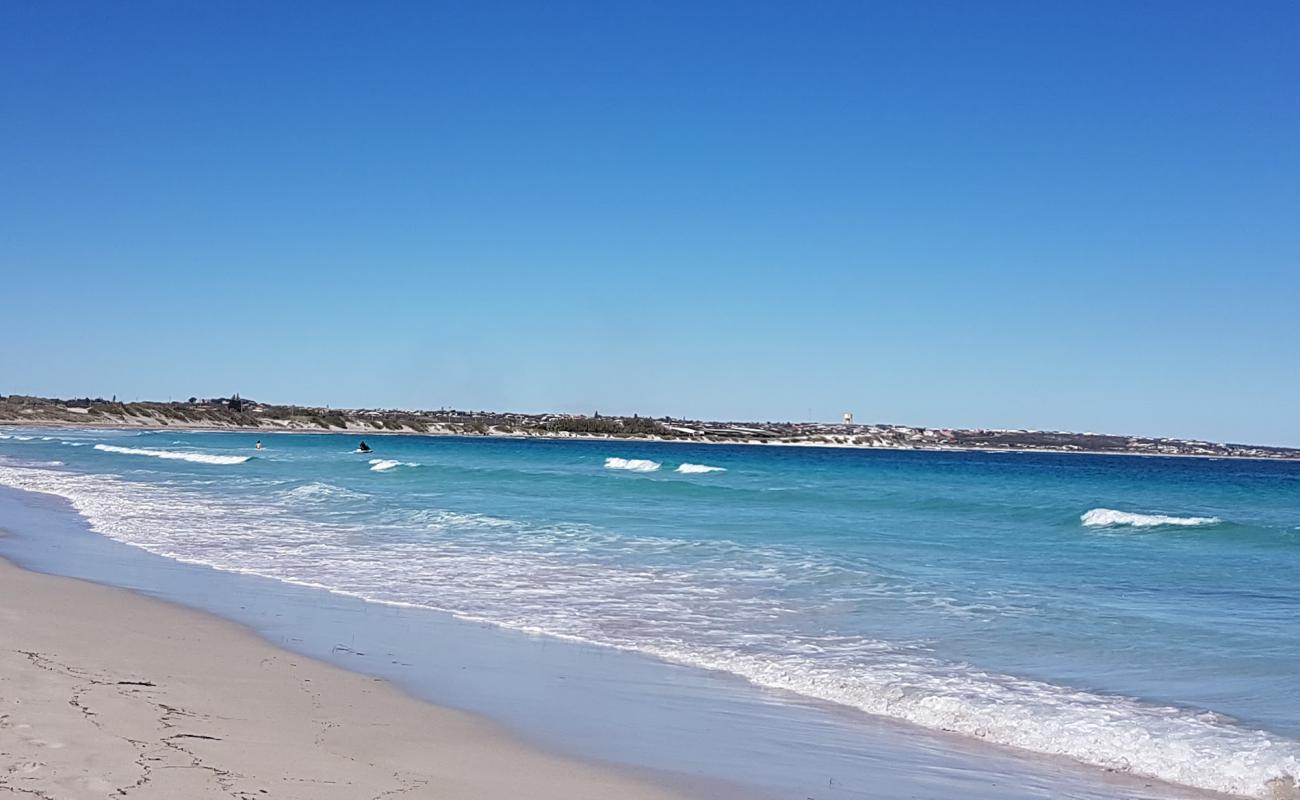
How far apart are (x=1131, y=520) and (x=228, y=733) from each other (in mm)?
25261

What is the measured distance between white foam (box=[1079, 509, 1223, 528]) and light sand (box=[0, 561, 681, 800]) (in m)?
22.9

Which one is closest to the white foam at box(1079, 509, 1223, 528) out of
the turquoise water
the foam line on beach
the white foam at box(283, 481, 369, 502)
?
the turquoise water

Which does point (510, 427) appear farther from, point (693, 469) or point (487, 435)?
point (693, 469)

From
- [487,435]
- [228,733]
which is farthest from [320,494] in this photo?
[487,435]

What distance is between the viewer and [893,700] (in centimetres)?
818

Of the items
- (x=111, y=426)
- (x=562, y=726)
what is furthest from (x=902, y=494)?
(x=111, y=426)

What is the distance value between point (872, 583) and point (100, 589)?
9769 millimetres

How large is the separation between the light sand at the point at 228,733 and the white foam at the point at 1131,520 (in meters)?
22.9

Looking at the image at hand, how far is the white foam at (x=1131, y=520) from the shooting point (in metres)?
25.7

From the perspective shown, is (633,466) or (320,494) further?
(633,466)

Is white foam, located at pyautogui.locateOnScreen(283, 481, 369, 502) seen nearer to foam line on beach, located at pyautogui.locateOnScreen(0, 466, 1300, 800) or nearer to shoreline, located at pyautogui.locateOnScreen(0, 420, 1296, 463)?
foam line on beach, located at pyautogui.locateOnScreen(0, 466, 1300, 800)

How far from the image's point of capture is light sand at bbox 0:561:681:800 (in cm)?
496

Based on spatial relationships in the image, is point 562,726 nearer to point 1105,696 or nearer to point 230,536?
point 1105,696

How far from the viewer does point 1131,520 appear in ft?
86.4
